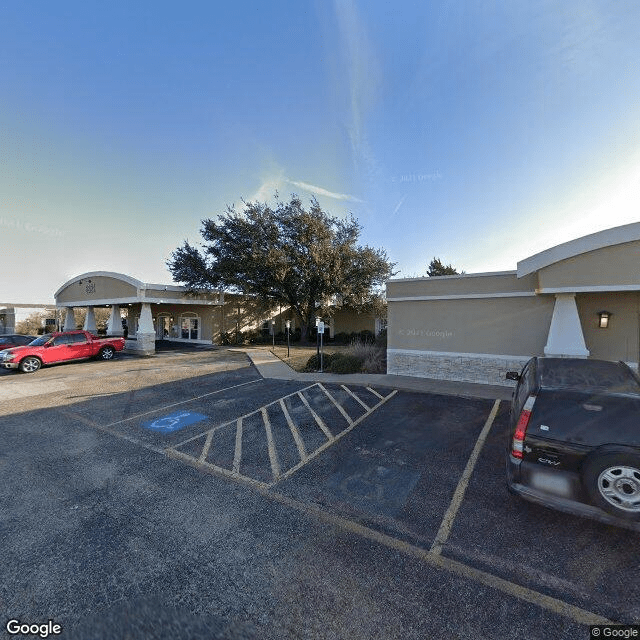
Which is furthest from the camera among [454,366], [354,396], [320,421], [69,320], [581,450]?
[69,320]

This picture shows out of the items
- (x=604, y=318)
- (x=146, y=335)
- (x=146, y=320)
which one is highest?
(x=604, y=318)

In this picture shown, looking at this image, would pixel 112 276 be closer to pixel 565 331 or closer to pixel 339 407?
pixel 339 407

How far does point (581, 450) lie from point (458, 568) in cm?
180

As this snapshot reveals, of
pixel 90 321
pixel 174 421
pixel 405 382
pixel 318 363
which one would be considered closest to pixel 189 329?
pixel 90 321

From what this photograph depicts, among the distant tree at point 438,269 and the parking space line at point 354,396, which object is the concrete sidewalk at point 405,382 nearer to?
the parking space line at point 354,396

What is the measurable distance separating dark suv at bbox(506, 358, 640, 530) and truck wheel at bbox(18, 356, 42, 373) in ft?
62.7

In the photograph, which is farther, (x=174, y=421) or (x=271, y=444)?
(x=174, y=421)

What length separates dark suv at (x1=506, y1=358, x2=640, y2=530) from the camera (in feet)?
10.1

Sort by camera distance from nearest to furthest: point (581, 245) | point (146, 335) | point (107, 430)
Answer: point (107, 430) < point (581, 245) < point (146, 335)

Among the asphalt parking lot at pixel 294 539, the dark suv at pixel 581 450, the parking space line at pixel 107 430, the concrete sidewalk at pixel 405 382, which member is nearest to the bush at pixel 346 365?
the concrete sidewalk at pixel 405 382

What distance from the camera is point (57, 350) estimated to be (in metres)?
15.4

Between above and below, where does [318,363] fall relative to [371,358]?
below

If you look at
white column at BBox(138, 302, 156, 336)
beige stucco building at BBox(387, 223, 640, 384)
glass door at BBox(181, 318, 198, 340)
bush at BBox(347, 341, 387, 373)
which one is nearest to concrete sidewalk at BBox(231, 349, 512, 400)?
beige stucco building at BBox(387, 223, 640, 384)

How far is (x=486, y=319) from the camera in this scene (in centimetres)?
1033
